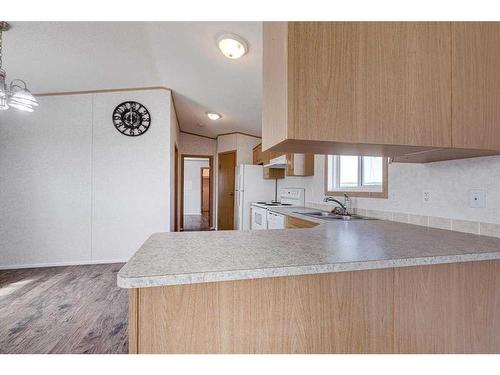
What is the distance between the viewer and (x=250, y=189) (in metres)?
5.01

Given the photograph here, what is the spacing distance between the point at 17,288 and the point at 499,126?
423cm

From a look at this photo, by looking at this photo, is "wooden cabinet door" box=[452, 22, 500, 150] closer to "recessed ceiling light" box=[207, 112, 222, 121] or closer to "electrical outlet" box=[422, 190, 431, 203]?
"electrical outlet" box=[422, 190, 431, 203]

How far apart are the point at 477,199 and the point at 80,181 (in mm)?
4247

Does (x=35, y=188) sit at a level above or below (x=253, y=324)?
above

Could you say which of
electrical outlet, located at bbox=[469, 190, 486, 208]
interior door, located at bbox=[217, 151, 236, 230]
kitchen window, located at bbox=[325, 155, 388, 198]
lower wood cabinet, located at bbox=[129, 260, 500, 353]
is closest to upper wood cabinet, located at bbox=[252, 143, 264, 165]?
interior door, located at bbox=[217, 151, 236, 230]

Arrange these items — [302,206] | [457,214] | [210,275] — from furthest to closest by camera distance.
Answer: [302,206] → [457,214] → [210,275]

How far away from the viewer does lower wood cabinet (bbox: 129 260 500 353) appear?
0.76 metres

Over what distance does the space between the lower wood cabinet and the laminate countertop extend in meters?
0.07

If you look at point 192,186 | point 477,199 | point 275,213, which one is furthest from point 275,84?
point 192,186

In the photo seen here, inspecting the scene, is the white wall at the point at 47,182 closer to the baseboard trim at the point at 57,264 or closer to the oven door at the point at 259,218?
the baseboard trim at the point at 57,264

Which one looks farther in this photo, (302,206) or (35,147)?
(302,206)

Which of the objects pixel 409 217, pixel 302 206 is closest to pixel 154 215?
pixel 302 206

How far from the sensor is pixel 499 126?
1.15m
